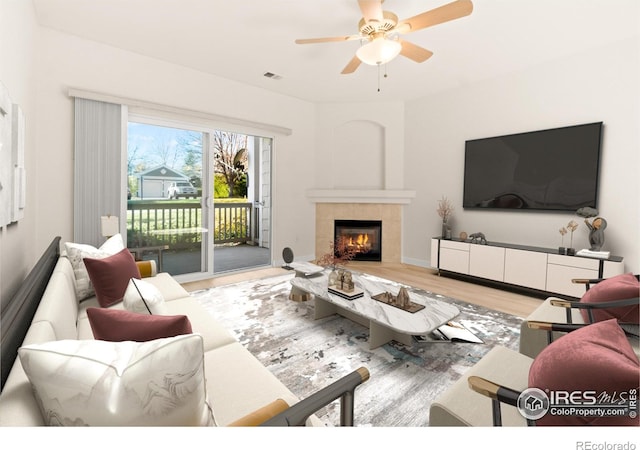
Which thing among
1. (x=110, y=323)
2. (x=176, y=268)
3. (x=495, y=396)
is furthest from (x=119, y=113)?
(x=495, y=396)

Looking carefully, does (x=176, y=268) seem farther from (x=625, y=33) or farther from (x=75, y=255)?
(x=625, y=33)

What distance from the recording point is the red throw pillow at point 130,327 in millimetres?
929

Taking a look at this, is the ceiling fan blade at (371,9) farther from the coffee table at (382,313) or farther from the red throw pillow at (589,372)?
the red throw pillow at (589,372)

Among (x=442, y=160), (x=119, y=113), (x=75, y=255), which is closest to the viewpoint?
(x=75, y=255)

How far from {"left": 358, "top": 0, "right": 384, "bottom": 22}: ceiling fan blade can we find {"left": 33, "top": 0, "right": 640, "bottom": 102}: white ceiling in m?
0.44

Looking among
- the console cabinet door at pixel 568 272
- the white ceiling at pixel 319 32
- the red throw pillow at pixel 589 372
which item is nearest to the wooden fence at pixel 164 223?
the white ceiling at pixel 319 32

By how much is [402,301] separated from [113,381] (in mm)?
1947

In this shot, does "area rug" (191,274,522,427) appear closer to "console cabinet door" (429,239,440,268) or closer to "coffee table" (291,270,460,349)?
"coffee table" (291,270,460,349)

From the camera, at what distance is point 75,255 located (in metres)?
2.02

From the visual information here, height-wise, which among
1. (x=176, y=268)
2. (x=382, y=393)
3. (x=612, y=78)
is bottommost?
(x=382, y=393)

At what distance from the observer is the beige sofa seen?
691 millimetres

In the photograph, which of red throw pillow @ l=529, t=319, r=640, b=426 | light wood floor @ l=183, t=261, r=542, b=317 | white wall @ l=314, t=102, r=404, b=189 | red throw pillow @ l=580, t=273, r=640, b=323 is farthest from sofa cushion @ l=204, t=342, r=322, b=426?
white wall @ l=314, t=102, r=404, b=189

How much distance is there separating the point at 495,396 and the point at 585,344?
0.34 metres
